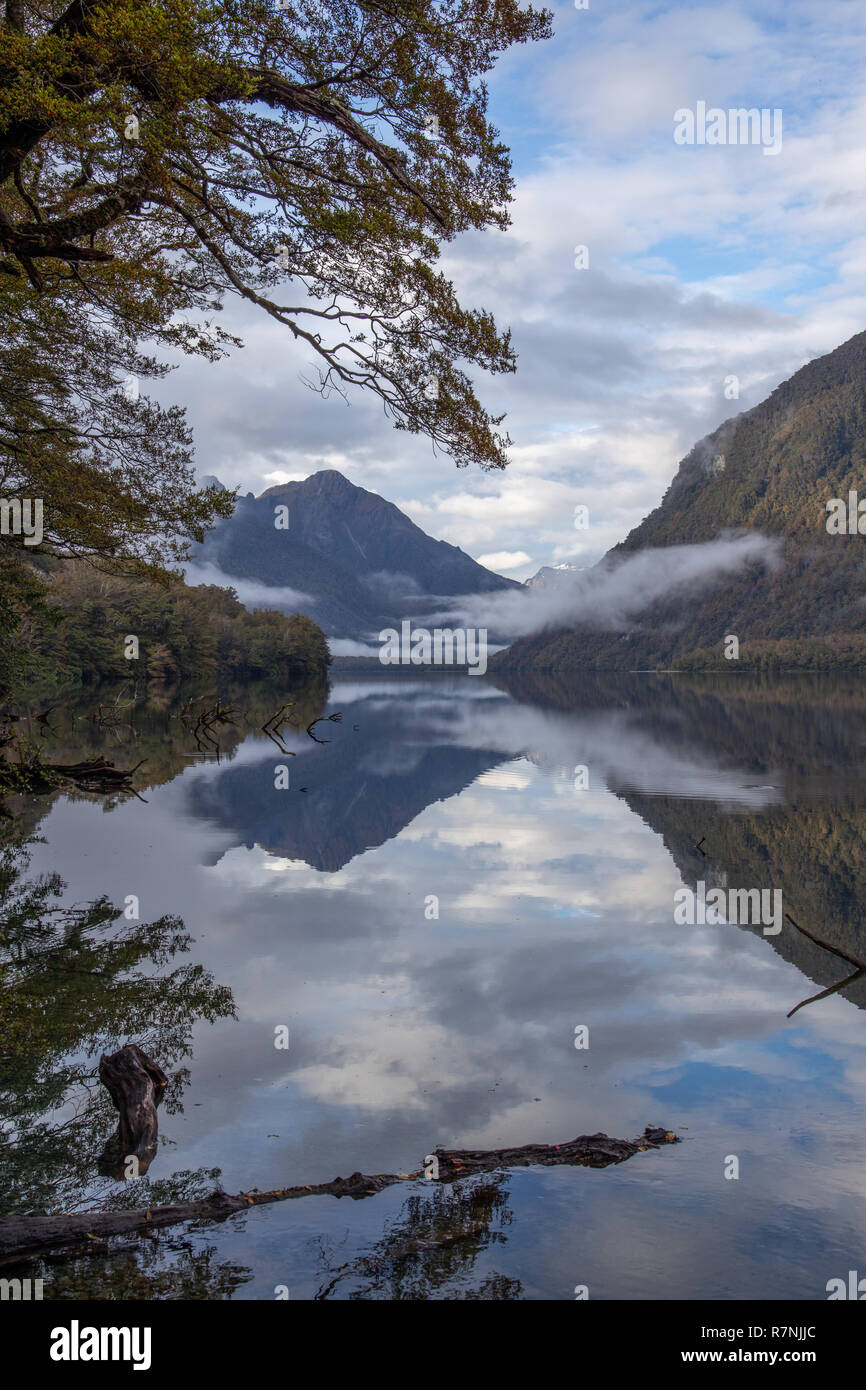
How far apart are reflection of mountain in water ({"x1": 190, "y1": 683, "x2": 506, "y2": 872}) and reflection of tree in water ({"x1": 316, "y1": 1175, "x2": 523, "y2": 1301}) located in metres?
12.0

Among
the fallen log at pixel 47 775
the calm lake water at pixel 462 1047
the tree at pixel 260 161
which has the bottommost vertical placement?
the calm lake water at pixel 462 1047

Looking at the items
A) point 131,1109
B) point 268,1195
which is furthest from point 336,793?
point 268,1195

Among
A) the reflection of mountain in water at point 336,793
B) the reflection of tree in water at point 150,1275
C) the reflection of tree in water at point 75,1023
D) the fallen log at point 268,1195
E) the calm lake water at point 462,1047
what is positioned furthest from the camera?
the reflection of mountain in water at point 336,793

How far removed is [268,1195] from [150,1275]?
1118mm

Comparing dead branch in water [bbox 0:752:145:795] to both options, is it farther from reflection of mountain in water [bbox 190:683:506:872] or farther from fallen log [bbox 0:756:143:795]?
reflection of mountain in water [bbox 190:683:506:872]

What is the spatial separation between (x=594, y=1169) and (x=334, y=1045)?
10.6 ft

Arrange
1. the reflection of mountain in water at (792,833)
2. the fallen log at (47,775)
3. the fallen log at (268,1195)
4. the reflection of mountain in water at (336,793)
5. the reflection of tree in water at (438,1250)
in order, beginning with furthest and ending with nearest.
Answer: the reflection of mountain in water at (336,793)
the reflection of mountain in water at (792,833)
the fallen log at (47,775)
the fallen log at (268,1195)
the reflection of tree in water at (438,1250)

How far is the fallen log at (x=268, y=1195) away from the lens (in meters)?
5.70

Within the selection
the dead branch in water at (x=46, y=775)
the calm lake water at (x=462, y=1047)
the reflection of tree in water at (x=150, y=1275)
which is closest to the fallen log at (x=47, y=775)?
the dead branch in water at (x=46, y=775)

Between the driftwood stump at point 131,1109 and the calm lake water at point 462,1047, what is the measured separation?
15 cm

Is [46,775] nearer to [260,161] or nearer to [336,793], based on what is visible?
[260,161]

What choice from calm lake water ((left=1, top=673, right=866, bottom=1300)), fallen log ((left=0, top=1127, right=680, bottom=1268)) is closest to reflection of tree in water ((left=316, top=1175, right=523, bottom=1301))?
calm lake water ((left=1, top=673, right=866, bottom=1300))

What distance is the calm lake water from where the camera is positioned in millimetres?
5898

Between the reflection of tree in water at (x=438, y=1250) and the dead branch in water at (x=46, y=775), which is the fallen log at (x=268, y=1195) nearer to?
the reflection of tree in water at (x=438, y=1250)
